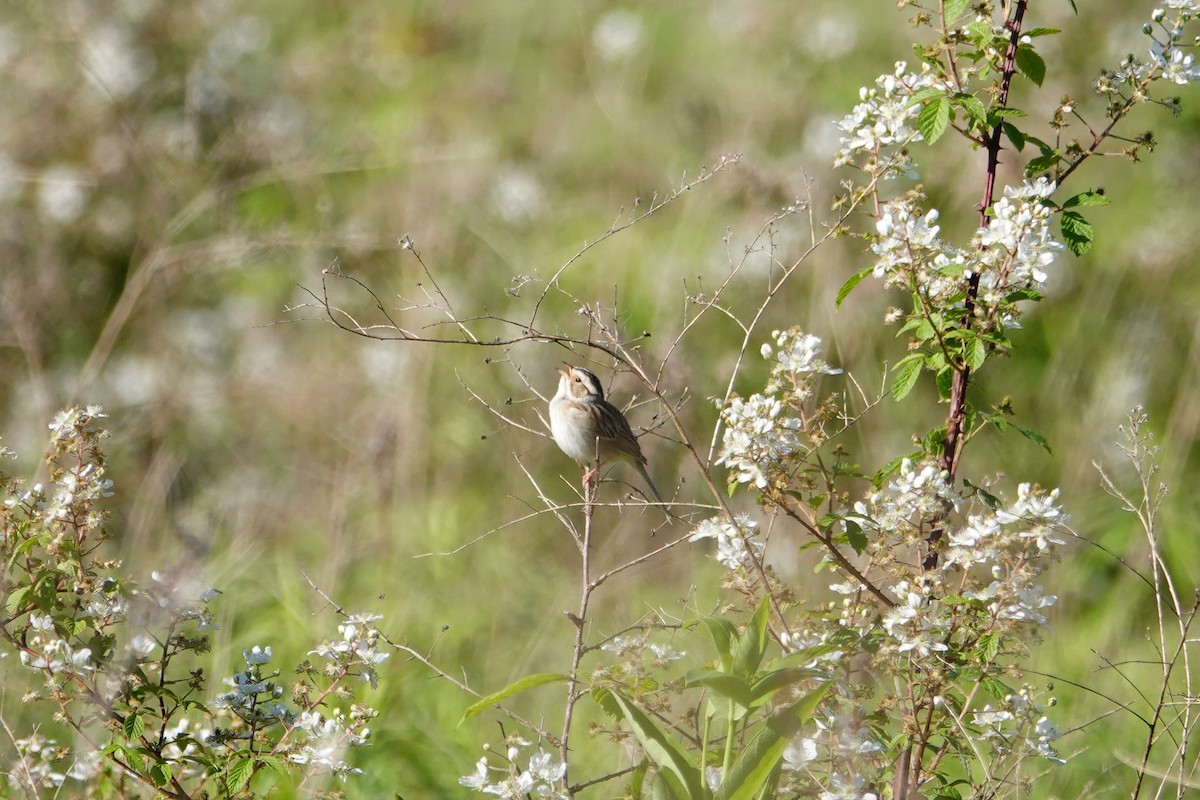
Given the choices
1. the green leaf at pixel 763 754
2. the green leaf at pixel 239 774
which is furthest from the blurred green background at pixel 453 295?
the green leaf at pixel 763 754

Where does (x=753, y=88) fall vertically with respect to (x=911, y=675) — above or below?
above

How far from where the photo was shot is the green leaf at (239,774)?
267 centimetres

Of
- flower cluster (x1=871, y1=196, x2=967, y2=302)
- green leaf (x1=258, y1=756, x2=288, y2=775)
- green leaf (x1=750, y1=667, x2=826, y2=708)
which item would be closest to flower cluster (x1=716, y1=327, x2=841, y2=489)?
flower cluster (x1=871, y1=196, x2=967, y2=302)

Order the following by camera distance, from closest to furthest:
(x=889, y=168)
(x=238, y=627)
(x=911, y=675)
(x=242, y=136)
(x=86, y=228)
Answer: (x=911, y=675), (x=889, y=168), (x=238, y=627), (x=242, y=136), (x=86, y=228)

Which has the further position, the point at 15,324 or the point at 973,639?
the point at 15,324

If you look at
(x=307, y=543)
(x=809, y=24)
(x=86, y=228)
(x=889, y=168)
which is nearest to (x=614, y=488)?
(x=307, y=543)

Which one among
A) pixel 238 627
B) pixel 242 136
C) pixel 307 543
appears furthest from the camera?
pixel 242 136

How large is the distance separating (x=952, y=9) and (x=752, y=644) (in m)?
1.36

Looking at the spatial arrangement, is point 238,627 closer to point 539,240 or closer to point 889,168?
point 539,240

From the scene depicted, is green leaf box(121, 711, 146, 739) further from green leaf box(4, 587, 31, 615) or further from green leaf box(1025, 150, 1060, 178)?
green leaf box(1025, 150, 1060, 178)

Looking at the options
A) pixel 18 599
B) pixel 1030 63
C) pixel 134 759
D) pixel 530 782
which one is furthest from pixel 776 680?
pixel 18 599

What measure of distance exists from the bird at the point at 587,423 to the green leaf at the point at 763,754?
2.41m

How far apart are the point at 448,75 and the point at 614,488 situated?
17.2 ft

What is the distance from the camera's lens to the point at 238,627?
223 inches
